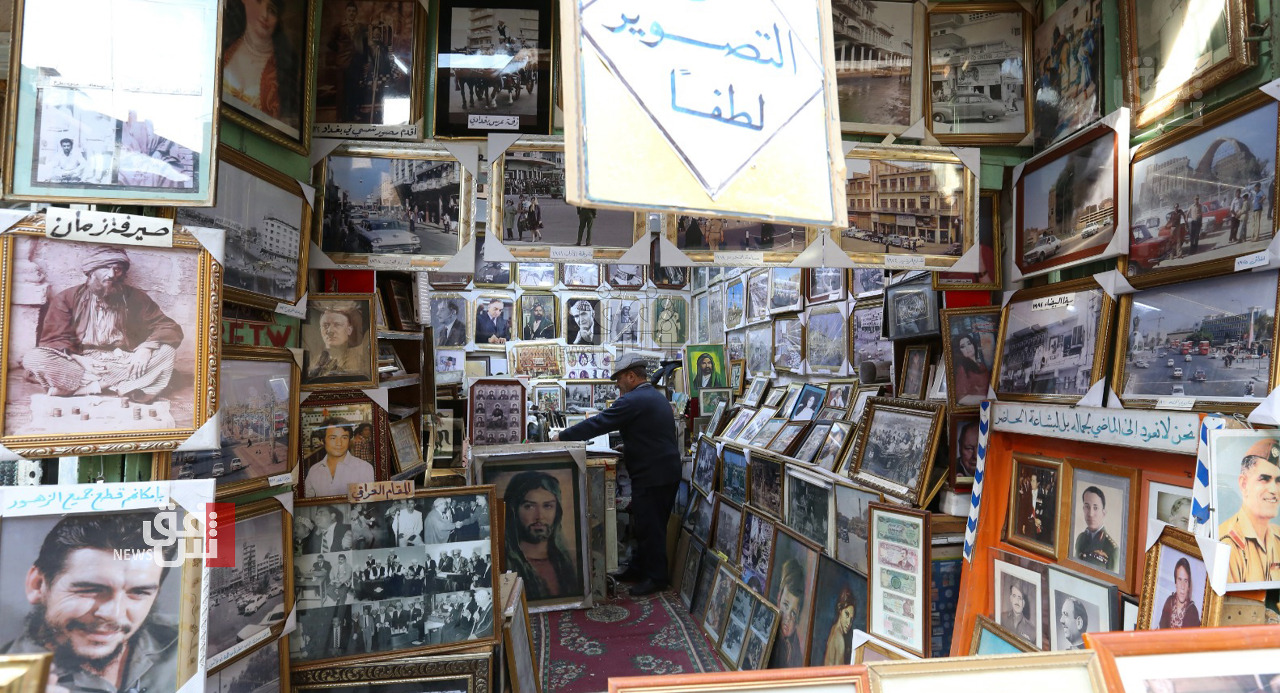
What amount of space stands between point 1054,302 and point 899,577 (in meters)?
1.16

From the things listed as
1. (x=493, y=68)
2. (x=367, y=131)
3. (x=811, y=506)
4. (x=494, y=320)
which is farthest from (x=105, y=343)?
(x=494, y=320)

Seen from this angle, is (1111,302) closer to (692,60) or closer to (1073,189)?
(1073,189)

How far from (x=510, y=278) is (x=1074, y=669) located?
6.42 m

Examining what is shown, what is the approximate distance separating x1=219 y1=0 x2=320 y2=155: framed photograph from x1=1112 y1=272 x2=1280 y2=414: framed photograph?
2756mm

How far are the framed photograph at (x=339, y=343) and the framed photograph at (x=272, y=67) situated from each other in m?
0.57

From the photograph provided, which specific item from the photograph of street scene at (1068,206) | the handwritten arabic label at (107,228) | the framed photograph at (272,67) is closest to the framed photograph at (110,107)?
the handwritten arabic label at (107,228)

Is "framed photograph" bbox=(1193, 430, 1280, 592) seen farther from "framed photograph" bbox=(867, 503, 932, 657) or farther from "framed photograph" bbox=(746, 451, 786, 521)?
"framed photograph" bbox=(746, 451, 786, 521)

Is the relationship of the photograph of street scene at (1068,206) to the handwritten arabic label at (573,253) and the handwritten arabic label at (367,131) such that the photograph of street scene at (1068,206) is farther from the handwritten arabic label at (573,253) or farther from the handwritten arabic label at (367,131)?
the handwritten arabic label at (367,131)

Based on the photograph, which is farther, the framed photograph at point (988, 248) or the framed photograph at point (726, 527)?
the framed photograph at point (726, 527)

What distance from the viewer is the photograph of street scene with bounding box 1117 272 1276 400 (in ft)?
5.40

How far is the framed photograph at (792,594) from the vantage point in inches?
130

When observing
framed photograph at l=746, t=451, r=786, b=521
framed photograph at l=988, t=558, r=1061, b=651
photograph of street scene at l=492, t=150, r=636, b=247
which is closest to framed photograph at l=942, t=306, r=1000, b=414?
framed photograph at l=988, t=558, r=1061, b=651

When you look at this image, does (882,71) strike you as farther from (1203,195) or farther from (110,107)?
(110,107)

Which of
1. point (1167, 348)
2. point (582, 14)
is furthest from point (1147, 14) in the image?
point (582, 14)
